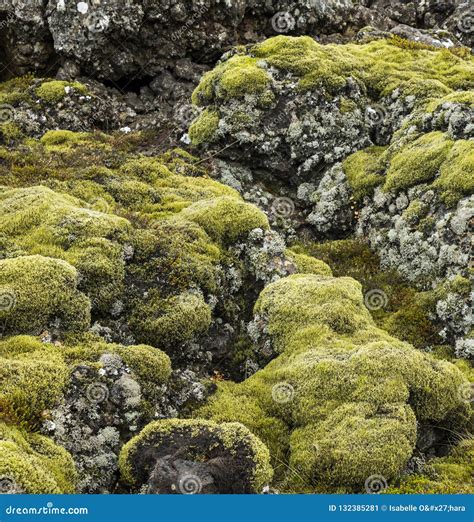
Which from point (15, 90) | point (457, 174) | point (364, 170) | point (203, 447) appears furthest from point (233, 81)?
point (203, 447)

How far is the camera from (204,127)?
18.5 m

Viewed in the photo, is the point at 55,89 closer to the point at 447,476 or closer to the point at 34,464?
the point at 34,464

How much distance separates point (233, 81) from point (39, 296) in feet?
38.2

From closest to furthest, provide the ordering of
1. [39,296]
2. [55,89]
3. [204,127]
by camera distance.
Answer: [39,296]
[204,127]
[55,89]

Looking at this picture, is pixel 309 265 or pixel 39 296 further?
pixel 309 265

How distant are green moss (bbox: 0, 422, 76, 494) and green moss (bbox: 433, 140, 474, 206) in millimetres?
10968

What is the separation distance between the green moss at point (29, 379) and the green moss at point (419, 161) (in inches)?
418

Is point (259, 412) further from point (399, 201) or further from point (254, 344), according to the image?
point (399, 201)

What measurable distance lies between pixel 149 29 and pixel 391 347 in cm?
1845

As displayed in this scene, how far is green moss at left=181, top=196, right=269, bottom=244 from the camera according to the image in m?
13.4

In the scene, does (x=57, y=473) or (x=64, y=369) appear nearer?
(x=57, y=473)

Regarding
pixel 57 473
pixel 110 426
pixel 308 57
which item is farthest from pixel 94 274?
pixel 308 57

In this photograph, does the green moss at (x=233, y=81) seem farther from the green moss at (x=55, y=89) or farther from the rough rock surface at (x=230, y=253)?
the green moss at (x=55, y=89)

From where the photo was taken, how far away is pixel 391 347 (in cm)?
967
